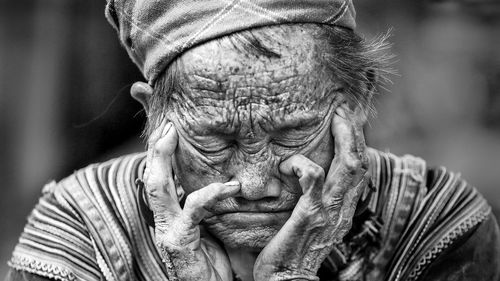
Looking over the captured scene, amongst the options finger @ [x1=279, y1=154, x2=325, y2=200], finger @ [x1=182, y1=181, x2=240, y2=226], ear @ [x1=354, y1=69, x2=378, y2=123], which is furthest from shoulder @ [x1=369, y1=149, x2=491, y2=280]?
finger @ [x1=182, y1=181, x2=240, y2=226]

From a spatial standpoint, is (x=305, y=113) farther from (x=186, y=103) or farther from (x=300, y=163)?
(x=186, y=103)

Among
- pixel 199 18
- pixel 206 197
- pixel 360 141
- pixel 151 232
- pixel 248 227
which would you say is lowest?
pixel 151 232

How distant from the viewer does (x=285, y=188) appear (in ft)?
7.90

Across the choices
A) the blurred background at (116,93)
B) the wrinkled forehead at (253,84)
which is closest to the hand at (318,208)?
the wrinkled forehead at (253,84)

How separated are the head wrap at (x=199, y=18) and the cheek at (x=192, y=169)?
0.74 feet

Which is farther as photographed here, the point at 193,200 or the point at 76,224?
the point at 76,224

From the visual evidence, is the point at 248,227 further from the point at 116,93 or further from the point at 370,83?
the point at 116,93

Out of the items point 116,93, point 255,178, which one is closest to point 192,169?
point 255,178

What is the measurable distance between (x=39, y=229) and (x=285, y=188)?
0.92 metres

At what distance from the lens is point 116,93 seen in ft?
17.2

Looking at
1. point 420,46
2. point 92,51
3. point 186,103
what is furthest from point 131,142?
point 186,103

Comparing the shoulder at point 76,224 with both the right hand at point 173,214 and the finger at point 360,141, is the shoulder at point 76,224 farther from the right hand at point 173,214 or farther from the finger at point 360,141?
the finger at point 360,141

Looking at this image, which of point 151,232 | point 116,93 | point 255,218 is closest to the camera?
point 255,218

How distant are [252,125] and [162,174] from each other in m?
0.28
